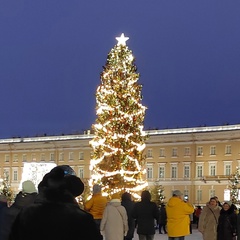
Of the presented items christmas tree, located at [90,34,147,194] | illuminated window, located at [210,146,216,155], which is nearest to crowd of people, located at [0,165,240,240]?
christmas tree, located at [90,34,147,194]

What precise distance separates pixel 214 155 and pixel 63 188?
7101 cm

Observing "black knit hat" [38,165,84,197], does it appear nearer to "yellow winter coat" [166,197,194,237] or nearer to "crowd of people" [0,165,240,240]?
"crowd of people" [0,165,240,240]

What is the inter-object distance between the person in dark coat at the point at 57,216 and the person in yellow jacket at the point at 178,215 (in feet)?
27.2

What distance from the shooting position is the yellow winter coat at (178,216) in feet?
39.2

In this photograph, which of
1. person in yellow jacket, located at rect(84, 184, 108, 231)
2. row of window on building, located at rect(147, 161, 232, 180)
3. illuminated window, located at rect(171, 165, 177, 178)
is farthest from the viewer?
illuminated window, located at rect(171, 165, 177, 178)

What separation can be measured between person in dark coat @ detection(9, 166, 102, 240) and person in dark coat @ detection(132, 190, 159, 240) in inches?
368

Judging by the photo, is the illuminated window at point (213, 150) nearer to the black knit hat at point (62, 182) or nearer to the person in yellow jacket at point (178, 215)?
the person in yellow jacket at point (178, 215)

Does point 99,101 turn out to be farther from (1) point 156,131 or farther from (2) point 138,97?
(1) point 156,131

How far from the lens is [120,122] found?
28.9 meters

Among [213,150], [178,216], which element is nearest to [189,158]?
[213,150]

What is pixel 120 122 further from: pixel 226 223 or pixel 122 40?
pixel 226 223

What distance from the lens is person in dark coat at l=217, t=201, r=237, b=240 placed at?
12398mm

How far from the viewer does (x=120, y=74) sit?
1133 inches

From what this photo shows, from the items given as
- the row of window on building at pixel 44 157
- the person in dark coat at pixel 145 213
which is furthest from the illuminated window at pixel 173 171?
the person in dark coat at pixel 145 213
